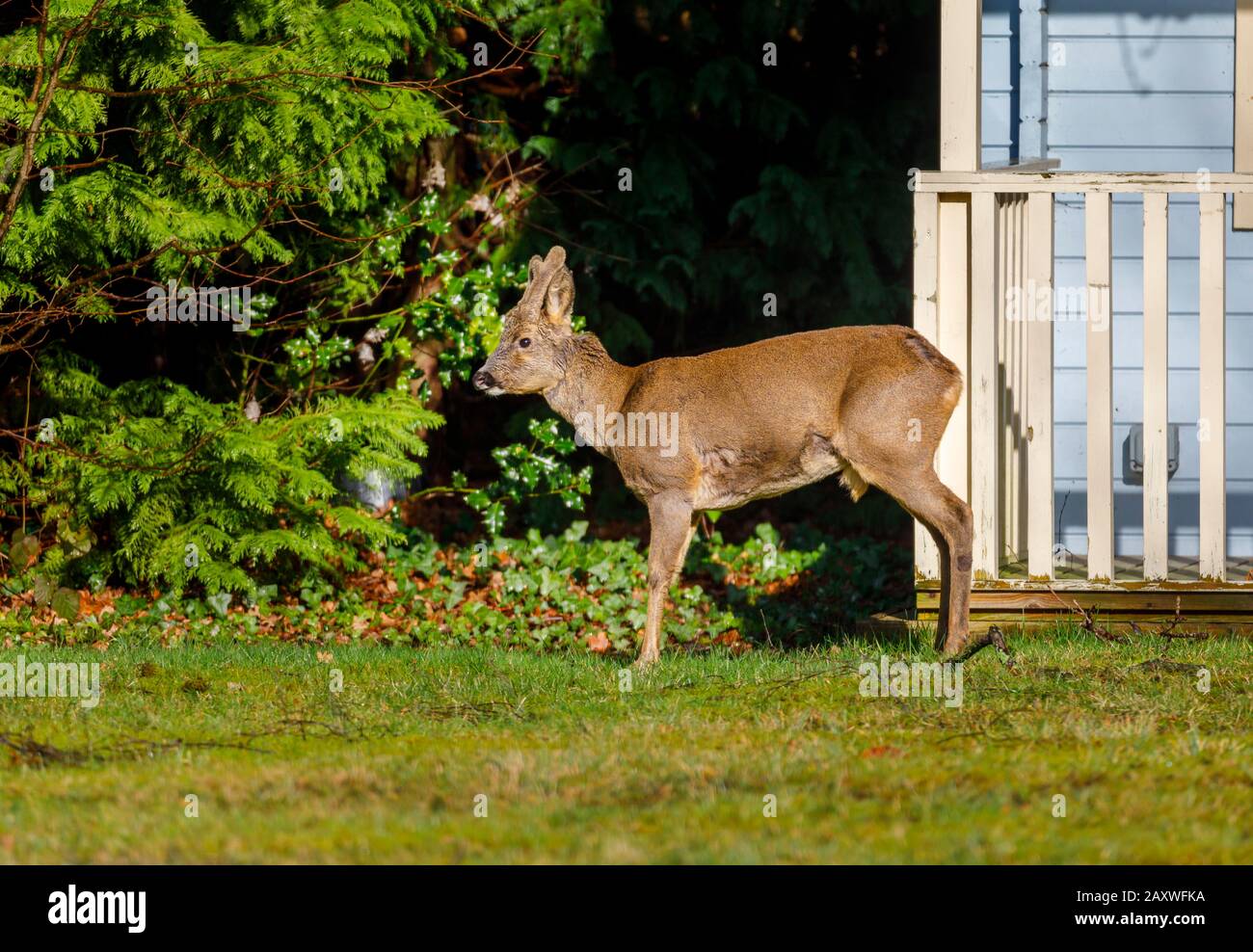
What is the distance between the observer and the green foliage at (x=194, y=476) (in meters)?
9.19

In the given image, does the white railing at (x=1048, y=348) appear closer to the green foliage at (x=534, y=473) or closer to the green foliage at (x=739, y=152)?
the green foliage at (x=534, y=473)

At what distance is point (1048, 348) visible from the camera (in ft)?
25.7

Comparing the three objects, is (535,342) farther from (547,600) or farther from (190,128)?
(547,600)

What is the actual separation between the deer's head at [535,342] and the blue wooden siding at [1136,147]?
306cm

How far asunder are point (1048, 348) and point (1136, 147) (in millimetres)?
2097

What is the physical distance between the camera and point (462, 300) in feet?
34.1

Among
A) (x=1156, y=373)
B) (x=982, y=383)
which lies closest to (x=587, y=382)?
(x=982, y=383)

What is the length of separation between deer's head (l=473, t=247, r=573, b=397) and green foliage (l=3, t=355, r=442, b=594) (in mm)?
1639

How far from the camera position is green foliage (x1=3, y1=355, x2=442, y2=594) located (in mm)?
9188
